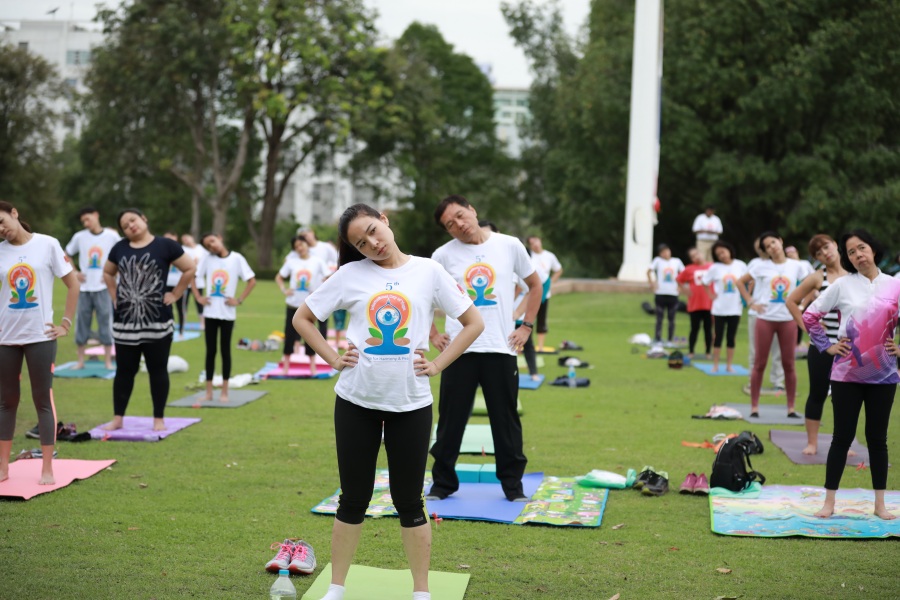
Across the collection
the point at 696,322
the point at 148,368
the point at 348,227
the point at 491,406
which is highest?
the point at 348,227

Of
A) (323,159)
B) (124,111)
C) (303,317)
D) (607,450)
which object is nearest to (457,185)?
(323,159)

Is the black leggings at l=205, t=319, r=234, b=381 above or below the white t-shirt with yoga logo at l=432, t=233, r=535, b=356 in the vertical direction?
below

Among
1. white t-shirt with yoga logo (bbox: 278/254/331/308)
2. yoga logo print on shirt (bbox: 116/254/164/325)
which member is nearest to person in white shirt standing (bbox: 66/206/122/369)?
white t-shirt with yoga logo (bbox: 278/254/331/308)

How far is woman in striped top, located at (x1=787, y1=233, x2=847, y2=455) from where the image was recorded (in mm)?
8531

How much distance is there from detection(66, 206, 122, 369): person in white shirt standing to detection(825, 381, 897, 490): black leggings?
1112 cm

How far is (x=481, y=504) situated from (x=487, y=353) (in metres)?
1.12

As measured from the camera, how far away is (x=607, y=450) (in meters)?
9.88

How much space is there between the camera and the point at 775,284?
11.8 metres

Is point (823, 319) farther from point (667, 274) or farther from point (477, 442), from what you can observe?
point (667, 274)

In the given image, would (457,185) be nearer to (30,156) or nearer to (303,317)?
(30,156)

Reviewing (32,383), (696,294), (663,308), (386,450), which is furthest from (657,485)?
(663,308)

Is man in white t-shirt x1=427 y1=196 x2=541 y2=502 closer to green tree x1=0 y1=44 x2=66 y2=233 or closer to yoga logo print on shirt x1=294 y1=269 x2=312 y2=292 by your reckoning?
yoga logo print on shirt x1=294 y1=269 x2=312 y2=292

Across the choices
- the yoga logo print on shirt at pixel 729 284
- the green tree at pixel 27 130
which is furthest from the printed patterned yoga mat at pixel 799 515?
the green tree at pixel 27 130

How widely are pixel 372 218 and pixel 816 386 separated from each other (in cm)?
582
